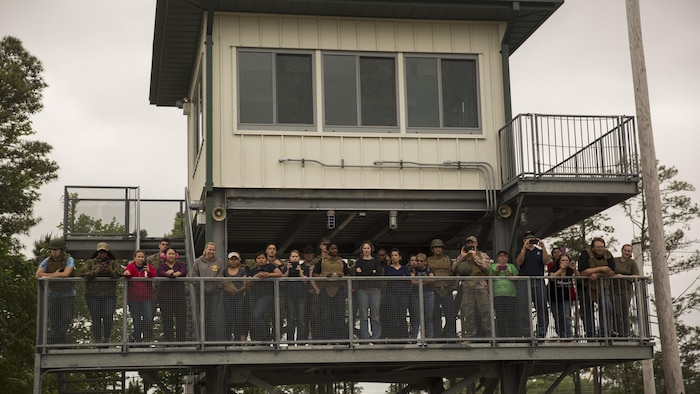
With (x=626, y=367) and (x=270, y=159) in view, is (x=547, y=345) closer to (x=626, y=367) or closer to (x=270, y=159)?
(x=270, y=159)

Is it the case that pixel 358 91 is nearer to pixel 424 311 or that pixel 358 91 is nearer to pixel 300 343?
pixel 424 311

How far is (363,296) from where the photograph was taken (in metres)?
19.9

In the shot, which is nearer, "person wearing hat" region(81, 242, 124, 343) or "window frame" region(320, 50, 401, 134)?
"person wearing hat" region(81, 242, 124, 343)

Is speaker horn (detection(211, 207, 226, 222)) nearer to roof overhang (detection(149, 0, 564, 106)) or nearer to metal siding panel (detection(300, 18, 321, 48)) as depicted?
metal siding panel (detection(300, 18, 321, 48))

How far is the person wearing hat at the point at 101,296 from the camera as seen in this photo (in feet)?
62.2

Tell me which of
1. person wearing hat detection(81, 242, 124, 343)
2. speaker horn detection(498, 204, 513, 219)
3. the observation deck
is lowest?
the observation deck

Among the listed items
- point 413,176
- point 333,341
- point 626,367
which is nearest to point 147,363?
point 333,341

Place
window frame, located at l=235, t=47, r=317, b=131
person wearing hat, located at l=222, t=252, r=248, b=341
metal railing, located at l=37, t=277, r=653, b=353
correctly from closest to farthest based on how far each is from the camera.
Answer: metal railing, located at l=37, t=277, r=653, b=353 < person wearing hat, located at l=222, t=252, r=248, b=341 < window frame, located at l=235, t=47, r=317, b=131

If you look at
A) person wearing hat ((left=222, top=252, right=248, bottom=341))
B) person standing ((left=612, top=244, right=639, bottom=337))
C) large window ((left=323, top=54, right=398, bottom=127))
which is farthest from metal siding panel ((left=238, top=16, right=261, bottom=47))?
person standing ((left=612, top=244, right=639, bottom=337))

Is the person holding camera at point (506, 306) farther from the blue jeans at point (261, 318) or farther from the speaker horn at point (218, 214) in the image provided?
the speaker horn at point (218, 214)

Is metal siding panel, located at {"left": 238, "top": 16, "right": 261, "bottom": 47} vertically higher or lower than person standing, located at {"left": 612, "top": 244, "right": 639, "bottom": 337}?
higher

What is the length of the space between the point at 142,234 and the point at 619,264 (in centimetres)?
1139

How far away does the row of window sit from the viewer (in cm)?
2275

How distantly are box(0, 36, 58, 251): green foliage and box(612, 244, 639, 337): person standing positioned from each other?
34574 mm
